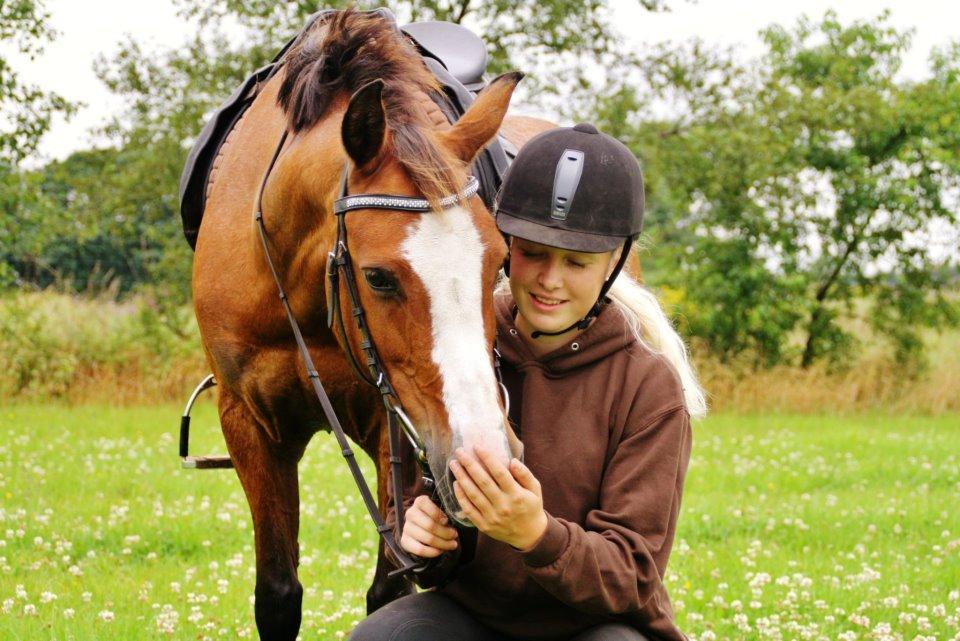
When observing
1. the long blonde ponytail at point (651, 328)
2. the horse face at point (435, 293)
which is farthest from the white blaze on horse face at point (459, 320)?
the long blonde ponytail at point (651, 328)

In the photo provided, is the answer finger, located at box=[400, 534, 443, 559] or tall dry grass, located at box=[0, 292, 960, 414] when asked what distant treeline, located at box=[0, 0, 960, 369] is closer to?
tall dry grass, located at box=[0, 292, 960, 414]

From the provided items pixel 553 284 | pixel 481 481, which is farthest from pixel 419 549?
pixel 553 284

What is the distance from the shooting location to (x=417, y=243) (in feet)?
8.10

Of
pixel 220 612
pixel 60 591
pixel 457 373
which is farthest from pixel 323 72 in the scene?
pixel 60 591

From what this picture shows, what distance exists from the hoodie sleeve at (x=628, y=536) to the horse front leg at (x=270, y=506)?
170cm

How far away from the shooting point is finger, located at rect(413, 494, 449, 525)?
234cm

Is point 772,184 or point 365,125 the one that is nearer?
point 365,125

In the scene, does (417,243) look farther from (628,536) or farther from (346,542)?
(346,542)

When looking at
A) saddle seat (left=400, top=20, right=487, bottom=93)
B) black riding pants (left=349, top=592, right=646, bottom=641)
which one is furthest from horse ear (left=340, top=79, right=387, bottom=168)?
saddle seat (left=400, top=20, right=487, bottom=93)

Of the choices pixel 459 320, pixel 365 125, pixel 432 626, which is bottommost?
pixel 432 626

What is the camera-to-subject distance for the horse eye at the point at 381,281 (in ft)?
8.20

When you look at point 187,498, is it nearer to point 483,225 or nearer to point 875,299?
point 483,225

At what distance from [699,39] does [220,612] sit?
13.7 m

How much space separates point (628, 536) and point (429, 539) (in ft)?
1.50
